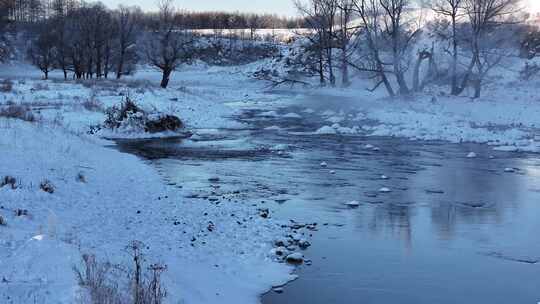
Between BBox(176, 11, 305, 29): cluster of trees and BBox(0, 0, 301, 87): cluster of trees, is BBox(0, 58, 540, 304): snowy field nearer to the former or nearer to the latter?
BBox(0, 0, 301, 87): cluster of trees

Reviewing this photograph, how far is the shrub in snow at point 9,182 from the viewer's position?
9.31 metres

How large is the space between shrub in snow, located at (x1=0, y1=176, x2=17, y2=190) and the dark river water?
386cm

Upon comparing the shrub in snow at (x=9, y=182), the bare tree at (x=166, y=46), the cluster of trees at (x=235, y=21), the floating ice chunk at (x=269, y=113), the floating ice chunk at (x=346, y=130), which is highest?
the cluster of trees at (x=235, y=21)

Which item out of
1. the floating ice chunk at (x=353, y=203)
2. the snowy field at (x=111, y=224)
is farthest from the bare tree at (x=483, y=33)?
the floating ice chunk at (x=353, y=203)

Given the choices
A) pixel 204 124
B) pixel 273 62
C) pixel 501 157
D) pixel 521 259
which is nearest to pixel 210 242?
pixel 521 259

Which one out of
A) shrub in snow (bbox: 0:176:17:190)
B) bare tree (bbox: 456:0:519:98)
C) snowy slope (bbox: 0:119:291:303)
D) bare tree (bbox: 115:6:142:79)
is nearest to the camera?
snowy slope (bbox: 0:119:291:303)

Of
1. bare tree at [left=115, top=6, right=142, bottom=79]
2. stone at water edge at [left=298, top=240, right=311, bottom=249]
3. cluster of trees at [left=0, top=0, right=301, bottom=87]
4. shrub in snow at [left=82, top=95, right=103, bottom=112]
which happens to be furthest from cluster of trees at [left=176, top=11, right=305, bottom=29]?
stone at water edge at [left=298, top=240, right=311, bottom=249]

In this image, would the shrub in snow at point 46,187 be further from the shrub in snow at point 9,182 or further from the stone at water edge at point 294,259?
the stone at water edge at point 294,259

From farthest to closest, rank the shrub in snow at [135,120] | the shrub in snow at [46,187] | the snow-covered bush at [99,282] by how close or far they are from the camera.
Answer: the shrub in snow at [135,120]
the shrub in snow at [46,187]
the snow-covered bush at [99,282]

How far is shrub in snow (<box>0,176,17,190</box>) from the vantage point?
30.6 feet

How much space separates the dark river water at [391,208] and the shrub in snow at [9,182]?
152 inches

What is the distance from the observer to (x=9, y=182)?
9.50m

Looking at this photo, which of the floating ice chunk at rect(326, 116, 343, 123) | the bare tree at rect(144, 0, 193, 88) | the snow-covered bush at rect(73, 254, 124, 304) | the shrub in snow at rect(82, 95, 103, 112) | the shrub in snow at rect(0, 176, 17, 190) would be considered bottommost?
the floating ice chunk at rect(326, 116, 343, 123)

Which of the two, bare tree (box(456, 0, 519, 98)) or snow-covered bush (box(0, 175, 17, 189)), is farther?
bare tree (box(456, 0, 519, 98))
